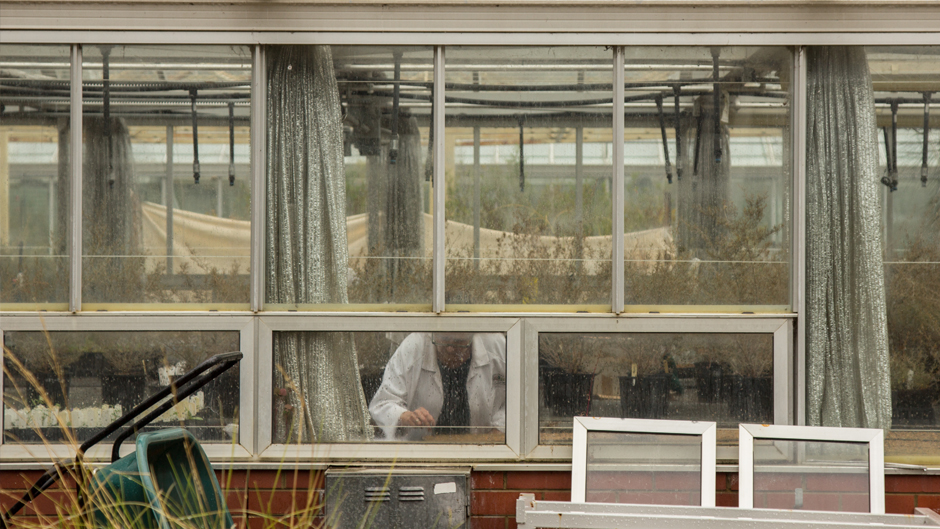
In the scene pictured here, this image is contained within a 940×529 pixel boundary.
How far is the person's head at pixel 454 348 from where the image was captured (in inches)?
143

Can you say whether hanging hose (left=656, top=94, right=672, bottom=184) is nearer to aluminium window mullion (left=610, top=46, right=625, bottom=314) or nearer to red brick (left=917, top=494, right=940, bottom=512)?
aluminium window mullion (left=610, top=46, right=625, bottom=314)

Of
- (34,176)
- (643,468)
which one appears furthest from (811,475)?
(34,176)

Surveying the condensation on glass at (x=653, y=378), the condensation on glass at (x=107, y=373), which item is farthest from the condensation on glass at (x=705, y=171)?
the condensation on glass at (x=107, y=373)

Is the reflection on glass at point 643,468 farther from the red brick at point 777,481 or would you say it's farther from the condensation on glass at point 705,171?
the condensation on glass at point 705,171

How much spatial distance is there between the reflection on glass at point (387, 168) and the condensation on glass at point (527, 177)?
0.14 m

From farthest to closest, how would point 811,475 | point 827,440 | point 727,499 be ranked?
point 727,499, point 811,475, point 827,440

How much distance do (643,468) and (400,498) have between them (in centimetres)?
118

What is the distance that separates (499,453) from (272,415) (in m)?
1.15

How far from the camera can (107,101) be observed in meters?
3.66

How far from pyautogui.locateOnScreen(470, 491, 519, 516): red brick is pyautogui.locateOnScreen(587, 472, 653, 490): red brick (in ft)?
1.28

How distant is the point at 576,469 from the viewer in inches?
136

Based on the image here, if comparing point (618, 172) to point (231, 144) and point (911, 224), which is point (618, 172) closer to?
point (911, 224)

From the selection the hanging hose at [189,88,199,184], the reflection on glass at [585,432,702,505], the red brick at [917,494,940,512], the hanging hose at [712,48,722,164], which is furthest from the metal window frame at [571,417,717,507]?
the hanging hose at [189,88,199,184]

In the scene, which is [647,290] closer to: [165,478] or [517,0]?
[517,0]
